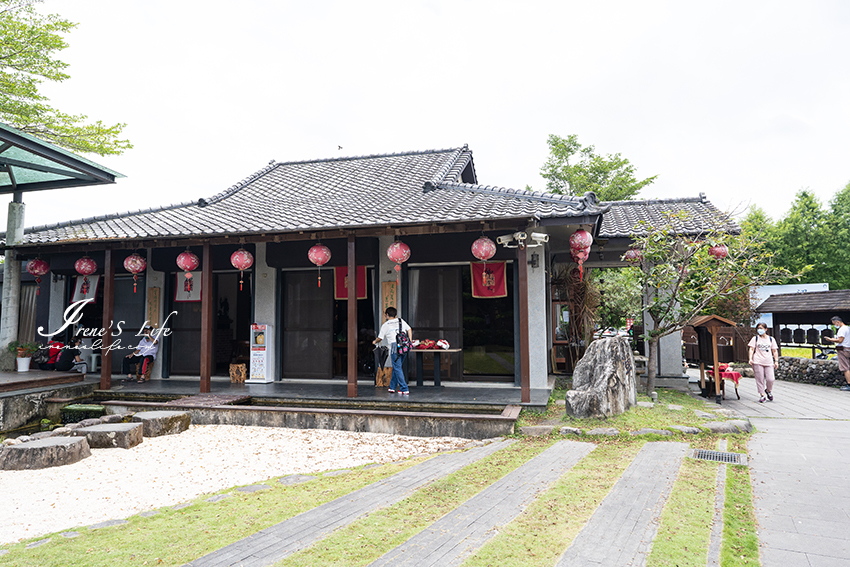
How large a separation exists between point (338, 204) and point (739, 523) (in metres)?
9.01

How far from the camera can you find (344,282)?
10555mm

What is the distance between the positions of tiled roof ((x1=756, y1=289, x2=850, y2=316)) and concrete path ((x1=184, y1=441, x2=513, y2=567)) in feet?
43.7

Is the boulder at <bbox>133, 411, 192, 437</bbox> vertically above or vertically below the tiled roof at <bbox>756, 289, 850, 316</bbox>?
below

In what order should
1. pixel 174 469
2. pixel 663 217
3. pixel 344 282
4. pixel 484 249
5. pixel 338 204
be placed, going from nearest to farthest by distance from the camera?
pixel 174 469 < pixel 484 249 < pixel 344 282 < pixel 338 204 < pixel 663 217

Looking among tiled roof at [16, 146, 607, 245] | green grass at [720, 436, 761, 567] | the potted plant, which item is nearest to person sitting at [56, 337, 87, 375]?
the potted plant

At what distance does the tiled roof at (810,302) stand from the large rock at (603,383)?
9304mm

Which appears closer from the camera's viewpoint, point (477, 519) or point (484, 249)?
point (477, 519)

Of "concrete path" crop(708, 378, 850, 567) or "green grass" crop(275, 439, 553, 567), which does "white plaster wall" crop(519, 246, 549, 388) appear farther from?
"green grass" crop(275, 439, 553, 567)

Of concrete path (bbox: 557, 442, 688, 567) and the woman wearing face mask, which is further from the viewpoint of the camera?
the woman wearing face mask

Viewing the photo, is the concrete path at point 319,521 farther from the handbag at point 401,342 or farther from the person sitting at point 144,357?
the person sitting at point 144,357

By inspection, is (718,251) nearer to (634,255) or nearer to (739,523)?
(634,255)

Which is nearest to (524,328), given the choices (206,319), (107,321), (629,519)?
(629,519)

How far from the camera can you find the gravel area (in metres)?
4.48

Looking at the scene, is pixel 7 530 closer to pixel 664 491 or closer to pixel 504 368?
pixel 664 491
